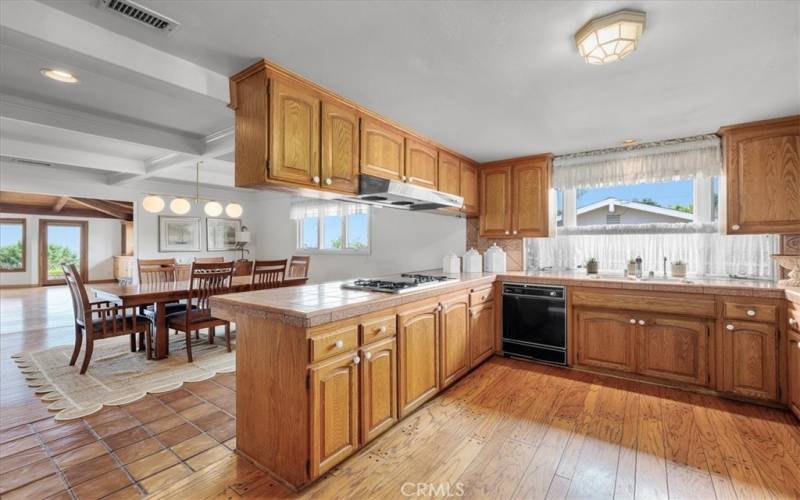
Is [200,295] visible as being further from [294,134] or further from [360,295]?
[294,134]

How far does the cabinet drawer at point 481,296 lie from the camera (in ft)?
9.85

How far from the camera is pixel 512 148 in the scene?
3.42 m

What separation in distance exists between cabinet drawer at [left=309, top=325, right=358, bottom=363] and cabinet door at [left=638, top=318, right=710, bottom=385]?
243cm

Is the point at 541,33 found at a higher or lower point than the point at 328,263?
higher

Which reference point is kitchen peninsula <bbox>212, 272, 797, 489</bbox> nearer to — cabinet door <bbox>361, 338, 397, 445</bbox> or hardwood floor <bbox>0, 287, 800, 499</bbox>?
cabinet door <bbox>361, 338, 397, 445</bbox>

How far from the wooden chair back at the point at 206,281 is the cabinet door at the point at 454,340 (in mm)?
2333

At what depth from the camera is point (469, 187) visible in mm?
3805

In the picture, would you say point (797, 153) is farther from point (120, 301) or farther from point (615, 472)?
point (120, 301)

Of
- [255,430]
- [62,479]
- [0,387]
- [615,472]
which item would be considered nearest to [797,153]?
[615,472]

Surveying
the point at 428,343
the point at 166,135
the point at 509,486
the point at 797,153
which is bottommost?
the point at 509,486

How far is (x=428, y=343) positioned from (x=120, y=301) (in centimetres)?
276

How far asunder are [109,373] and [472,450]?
3.15 metres

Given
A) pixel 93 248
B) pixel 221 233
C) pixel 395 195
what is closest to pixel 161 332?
pixel 395 195

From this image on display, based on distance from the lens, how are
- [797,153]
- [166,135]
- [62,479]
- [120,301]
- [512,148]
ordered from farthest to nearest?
1. [166,135]
2. [512,148]
3. [120,301]
4. [797,153]
5. [62,479]
